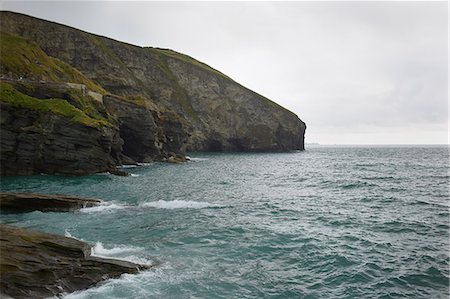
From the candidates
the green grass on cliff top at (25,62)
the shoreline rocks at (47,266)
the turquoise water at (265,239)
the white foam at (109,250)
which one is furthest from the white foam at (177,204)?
the green grass on cliff top at (25,62)

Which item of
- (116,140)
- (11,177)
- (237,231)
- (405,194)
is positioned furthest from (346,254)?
(116,140)

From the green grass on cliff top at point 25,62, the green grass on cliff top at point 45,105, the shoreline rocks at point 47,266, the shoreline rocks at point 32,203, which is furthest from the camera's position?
the green grass on cliff top at point 25,62

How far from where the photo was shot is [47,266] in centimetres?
1416

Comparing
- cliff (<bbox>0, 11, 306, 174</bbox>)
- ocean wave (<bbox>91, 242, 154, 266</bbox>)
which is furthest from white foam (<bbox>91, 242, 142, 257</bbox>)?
cliff (<bbox>0, 11, 306, 174</bbox>)

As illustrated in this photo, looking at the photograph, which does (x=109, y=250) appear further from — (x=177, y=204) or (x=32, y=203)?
(x=177, y=204)

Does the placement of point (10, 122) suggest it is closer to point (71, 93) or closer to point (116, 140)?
point (71, 93)

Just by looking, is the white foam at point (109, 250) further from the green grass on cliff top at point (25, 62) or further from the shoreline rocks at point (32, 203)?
the green grass on cliff top at point (25, 62)

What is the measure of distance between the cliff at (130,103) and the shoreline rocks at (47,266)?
41.7 meters

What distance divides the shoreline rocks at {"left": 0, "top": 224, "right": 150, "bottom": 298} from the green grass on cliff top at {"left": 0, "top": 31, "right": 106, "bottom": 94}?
58217 mm

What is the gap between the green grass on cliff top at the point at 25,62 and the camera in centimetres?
6369

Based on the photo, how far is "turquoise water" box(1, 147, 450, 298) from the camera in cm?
1565

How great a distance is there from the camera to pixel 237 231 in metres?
24.7

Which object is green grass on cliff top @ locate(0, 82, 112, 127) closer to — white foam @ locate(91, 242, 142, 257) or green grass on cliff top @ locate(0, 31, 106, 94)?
green grass on cliff top @ locate(0, 31, 106, 94)

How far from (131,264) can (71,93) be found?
52162 mm
